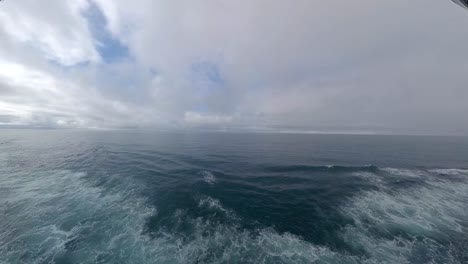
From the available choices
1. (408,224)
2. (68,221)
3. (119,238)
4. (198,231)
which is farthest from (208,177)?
(408,224)

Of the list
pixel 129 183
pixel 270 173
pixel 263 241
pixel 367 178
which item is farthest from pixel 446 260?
pixel 129 183

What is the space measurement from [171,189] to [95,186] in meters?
14.4

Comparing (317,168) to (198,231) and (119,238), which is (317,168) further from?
(119,238)

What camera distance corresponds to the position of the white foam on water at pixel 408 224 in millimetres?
16719

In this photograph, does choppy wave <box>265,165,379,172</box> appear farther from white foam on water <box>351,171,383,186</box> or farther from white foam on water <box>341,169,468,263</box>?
white foam on water <box>341,169,468,263</box>

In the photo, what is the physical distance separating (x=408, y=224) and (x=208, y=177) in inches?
1271

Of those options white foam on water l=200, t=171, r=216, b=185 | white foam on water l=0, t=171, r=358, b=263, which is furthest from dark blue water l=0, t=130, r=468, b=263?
white foam on water l=200, t=171, r=216, b=185

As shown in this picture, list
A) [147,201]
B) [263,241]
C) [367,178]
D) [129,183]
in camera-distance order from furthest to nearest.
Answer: [367,178], [129,183], [147,201], [263,241]

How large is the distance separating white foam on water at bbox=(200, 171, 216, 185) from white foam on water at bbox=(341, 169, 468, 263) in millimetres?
22971

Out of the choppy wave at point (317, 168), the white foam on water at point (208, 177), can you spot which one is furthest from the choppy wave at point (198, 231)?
the choppy wave at point (317, 168)

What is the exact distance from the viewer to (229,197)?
2756 cm

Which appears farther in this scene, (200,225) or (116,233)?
(200,225)

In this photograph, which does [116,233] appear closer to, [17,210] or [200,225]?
[200,225]

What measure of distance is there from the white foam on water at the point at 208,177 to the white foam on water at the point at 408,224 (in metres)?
23.0
